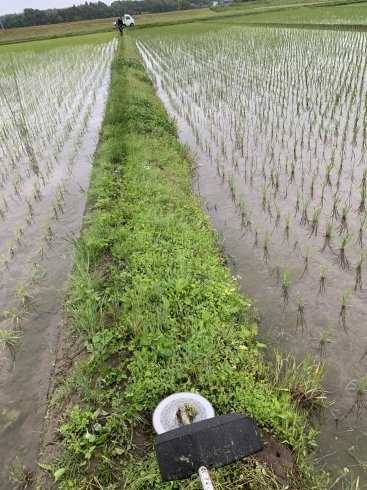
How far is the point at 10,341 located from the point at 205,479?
98.5 inches

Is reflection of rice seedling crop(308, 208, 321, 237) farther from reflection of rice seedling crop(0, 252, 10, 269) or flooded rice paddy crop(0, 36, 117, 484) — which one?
reflection of rice seedling crop(0, 252, 10, 269)

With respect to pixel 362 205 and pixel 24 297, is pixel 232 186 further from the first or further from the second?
pixel 24 297

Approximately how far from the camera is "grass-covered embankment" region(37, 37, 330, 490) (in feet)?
7.13

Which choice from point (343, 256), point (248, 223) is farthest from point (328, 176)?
point (343, 256)

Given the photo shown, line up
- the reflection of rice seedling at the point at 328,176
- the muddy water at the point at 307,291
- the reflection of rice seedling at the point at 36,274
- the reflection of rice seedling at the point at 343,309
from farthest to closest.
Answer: the reflection of rice seedling at the point at 328,176, the reflection of rice seedling at the point at 36,274, the reflection of rice seedling at the point at 343,309, the muddy water at the point at 307,291

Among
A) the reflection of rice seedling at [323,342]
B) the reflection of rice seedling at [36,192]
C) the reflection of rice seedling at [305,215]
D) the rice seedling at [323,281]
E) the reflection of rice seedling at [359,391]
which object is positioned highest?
the reflection of rice seedling at [36,192]

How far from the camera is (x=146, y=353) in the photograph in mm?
2721

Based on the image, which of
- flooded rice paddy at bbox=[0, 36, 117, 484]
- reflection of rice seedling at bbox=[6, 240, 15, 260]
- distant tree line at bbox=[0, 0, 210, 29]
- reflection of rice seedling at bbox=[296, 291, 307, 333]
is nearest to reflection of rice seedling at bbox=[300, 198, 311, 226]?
reflection of rice seedling at bbox=[296, 291, 307, 333]

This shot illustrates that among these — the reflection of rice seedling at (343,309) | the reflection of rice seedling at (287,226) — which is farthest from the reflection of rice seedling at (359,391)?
the reflection of rice seedling at (287,226)

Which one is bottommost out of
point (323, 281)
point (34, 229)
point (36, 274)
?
point (323, 281)

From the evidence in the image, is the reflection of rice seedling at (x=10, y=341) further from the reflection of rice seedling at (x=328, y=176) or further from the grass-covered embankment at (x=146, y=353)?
the reflection of rice seedling at (x=328, y=176)

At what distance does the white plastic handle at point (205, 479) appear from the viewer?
54.6 inches

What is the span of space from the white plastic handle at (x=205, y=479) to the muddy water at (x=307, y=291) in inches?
43.1

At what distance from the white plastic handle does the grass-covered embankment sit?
55 centimetres
